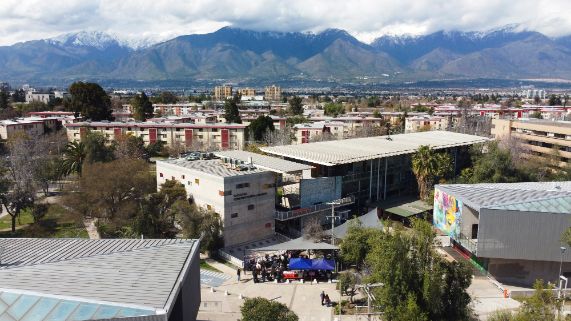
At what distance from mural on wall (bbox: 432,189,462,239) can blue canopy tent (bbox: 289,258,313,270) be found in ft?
39.8

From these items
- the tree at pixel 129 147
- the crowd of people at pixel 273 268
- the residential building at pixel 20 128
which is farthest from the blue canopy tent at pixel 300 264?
the residential building at pixel 20 128

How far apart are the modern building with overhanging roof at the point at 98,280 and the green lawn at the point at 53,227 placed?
1857 centimetres

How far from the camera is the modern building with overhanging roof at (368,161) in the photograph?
148 ft

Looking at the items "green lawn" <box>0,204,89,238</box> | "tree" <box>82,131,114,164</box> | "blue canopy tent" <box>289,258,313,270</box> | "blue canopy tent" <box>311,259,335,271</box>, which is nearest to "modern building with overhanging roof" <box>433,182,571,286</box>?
"blue canopy tent" <box>311,259,335,271</box>

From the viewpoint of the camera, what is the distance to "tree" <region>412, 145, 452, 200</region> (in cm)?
4750

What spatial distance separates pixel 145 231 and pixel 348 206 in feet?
67.3

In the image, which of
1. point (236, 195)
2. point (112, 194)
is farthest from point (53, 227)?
point (236, 195)

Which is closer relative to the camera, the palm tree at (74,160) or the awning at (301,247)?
→ the awning at (301,247)

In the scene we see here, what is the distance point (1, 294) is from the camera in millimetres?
16688

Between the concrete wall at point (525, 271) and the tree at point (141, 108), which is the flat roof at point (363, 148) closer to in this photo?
the concrete wall at point (525, 271)

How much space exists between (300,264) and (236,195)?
9020mm

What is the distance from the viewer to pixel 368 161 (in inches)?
1900

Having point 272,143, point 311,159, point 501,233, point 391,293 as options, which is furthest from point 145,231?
point 272,143

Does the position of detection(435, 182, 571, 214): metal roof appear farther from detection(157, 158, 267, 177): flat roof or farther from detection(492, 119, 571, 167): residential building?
detection(492, 119, 571, 167): residential building
